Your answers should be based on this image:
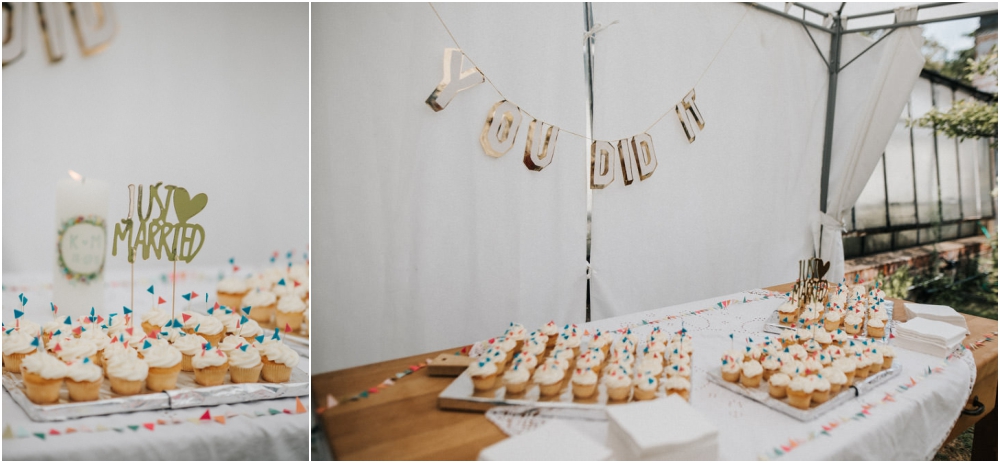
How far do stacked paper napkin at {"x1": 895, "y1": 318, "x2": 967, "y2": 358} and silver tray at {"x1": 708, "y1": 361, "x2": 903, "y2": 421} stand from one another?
247 mm

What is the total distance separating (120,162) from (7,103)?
19 cm

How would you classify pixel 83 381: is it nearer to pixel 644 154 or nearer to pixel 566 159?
pixel 566 159

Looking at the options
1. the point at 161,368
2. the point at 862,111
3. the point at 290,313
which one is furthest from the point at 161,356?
the point at 862,111

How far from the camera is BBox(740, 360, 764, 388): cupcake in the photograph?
1.18 meters

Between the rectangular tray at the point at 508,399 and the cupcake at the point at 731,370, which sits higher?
the cupcake at the point at 731,370

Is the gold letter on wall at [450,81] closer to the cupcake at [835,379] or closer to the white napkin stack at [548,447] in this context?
the white napkin stack at [548,447]

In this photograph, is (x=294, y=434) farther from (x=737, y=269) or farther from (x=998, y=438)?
(x=737, y=269)

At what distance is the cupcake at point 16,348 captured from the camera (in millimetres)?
938

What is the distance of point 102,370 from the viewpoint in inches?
37.7

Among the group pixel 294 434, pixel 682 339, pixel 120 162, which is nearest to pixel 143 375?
pixel 294 434

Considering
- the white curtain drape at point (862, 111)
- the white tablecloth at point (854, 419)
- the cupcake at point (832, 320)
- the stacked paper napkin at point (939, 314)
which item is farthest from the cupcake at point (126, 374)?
the white curtain drape at point (862, 111)

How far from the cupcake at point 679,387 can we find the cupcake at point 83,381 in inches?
41.3

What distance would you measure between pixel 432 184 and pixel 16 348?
116cm

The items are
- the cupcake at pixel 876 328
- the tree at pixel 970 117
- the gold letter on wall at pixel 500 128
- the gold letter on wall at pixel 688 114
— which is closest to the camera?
the cupcake at pixel 876 328
